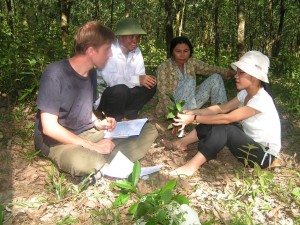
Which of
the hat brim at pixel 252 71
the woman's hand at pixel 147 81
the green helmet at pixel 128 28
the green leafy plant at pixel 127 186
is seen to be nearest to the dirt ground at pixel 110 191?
the green leafy plant at pixel 127 186

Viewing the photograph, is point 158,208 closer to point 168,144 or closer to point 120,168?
point 120,168

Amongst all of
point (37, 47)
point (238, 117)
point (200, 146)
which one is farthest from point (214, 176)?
point (37, 47)

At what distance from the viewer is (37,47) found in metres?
5.41

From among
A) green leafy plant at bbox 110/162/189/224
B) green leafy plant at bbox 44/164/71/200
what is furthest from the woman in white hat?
green leafy plant at bbox 44/164/71/200

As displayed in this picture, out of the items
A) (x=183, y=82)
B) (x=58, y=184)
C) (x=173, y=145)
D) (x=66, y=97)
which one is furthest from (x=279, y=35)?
(x=58, y=184)

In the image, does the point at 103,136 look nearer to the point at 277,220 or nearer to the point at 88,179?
the point at 88,179

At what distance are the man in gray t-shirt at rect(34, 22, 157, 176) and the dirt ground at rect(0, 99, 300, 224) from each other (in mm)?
311

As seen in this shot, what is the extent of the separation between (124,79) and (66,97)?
5.51 feet

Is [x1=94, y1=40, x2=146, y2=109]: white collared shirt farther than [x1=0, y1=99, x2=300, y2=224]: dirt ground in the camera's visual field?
Yes

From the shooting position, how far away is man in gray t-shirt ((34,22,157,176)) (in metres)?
3.00

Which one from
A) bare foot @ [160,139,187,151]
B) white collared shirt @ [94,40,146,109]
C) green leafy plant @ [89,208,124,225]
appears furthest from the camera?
white collared shirt @ [94,40,146,109]

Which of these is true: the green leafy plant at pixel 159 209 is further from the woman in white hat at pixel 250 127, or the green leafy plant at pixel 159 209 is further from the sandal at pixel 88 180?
the woman in white hat at pixel 250 127

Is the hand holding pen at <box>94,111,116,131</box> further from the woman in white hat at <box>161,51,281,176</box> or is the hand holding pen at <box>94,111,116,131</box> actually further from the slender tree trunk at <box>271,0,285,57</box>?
the slender tree trunk at <box>271,0,285,57</box>

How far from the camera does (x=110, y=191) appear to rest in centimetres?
320
